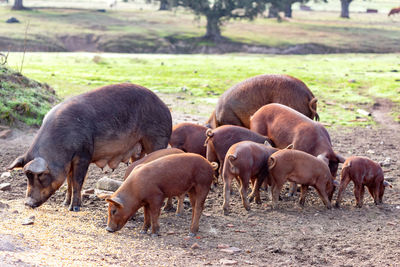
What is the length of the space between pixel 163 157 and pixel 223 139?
2.00 m

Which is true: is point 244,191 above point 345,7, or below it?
below

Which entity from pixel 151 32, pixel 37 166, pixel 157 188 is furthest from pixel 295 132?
pixel 151 32

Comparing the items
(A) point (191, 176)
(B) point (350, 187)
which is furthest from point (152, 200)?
(B) point (350, 187)

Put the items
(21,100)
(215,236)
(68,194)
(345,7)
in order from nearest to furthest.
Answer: (215,236) < (68,194) < (21,100) < (345,7)

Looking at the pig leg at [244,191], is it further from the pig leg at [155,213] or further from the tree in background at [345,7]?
the tree in background at [345,7]

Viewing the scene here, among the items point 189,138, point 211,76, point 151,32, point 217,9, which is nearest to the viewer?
point 189,138

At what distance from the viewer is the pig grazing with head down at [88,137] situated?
295 inches

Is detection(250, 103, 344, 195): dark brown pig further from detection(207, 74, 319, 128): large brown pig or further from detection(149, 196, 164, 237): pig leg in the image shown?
detection(149, 196, 164, 237): pig leg

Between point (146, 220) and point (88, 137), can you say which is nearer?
point (146, 220)

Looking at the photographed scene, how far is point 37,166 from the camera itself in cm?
730

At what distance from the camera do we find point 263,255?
657 cm

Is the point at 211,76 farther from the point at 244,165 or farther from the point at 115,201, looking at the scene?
the point at 115,201

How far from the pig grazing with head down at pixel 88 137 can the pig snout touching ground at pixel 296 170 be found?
1.80 meters

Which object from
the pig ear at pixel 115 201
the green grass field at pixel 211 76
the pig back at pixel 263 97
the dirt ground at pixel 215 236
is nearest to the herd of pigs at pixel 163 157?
the pig ear at pixel 115 201
